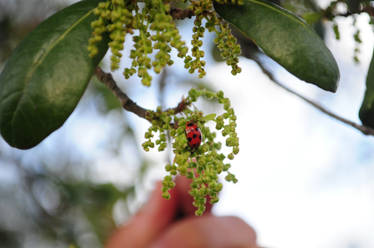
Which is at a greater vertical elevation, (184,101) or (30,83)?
(30,83)

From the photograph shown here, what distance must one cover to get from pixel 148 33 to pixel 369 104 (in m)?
0.55

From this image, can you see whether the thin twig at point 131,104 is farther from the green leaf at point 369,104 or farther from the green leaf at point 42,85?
the green leaf at point 369,104

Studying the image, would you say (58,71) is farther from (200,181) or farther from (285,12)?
(285,12)

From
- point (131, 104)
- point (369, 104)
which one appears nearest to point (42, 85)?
point (131, 104)

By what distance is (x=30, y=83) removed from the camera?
0.80 metres

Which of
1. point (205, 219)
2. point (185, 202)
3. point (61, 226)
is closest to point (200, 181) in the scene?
point (205, 219)

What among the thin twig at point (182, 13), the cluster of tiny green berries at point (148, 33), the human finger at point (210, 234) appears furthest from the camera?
the human finger at point (210, 234)

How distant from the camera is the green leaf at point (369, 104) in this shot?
→ 99 cm

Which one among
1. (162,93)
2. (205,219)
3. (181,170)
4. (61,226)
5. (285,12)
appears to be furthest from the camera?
(61,226)

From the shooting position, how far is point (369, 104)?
105 cm

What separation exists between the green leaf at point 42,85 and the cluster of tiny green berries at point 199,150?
16cm

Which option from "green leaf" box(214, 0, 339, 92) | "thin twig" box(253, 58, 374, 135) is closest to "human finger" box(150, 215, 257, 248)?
"thin twig" box(253, 58, 374, 135)

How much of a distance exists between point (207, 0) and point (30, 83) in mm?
371

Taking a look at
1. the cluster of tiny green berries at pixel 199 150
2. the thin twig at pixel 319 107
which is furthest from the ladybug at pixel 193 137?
the thin twig at pixel 319 107
